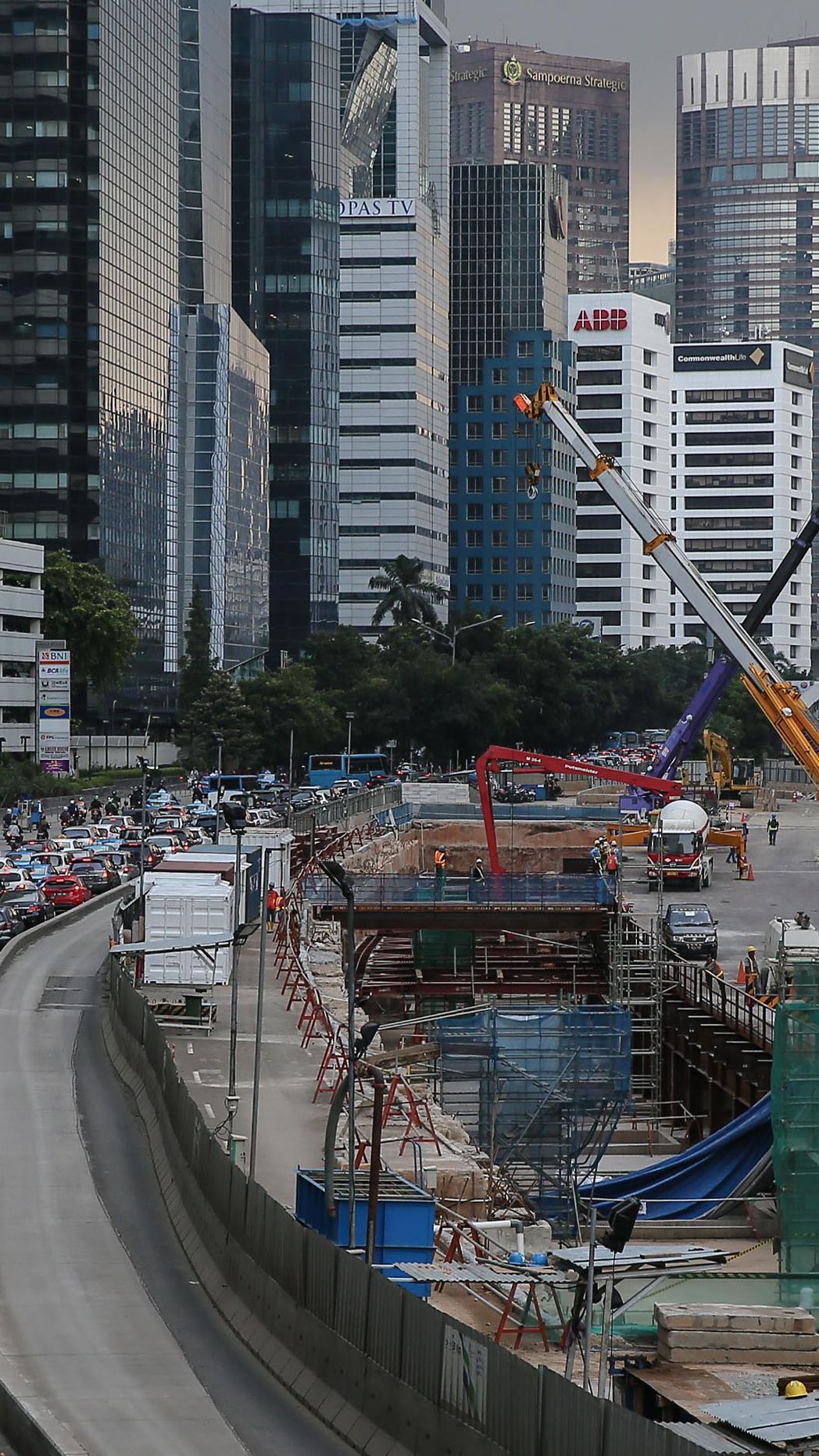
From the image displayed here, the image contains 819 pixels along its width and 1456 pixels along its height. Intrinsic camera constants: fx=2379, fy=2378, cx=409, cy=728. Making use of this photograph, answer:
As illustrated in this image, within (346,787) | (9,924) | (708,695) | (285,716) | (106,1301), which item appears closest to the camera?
(106,1301)

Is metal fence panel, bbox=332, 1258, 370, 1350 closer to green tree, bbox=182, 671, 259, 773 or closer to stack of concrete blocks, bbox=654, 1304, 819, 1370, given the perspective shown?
stack of concrete blocks, bbox=654, 1304, 819, 1370

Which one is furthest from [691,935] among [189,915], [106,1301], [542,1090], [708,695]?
[106,1301]

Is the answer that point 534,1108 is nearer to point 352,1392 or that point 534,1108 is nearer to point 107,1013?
point 352,1392

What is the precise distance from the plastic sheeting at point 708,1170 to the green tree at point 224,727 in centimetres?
11038

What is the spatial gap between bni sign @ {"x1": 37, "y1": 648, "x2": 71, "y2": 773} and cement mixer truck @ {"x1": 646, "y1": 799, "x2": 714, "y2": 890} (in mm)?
52389

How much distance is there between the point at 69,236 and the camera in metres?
188

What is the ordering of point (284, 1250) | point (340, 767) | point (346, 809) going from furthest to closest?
point (340, 767) < point (346, 809) < point (284, 1250)

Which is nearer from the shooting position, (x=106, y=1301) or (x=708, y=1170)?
(x=106, y=1301)

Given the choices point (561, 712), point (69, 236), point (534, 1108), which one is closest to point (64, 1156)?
point (534, 1108)

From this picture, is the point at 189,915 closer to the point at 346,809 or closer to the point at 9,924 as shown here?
the point at 9,924

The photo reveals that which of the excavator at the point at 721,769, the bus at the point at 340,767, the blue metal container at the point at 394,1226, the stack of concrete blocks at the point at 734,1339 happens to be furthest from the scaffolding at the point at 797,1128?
the bus at the point at 340,767

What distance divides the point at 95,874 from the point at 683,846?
23.8 m

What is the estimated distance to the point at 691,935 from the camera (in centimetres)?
7175

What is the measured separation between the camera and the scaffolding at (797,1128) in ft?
119
